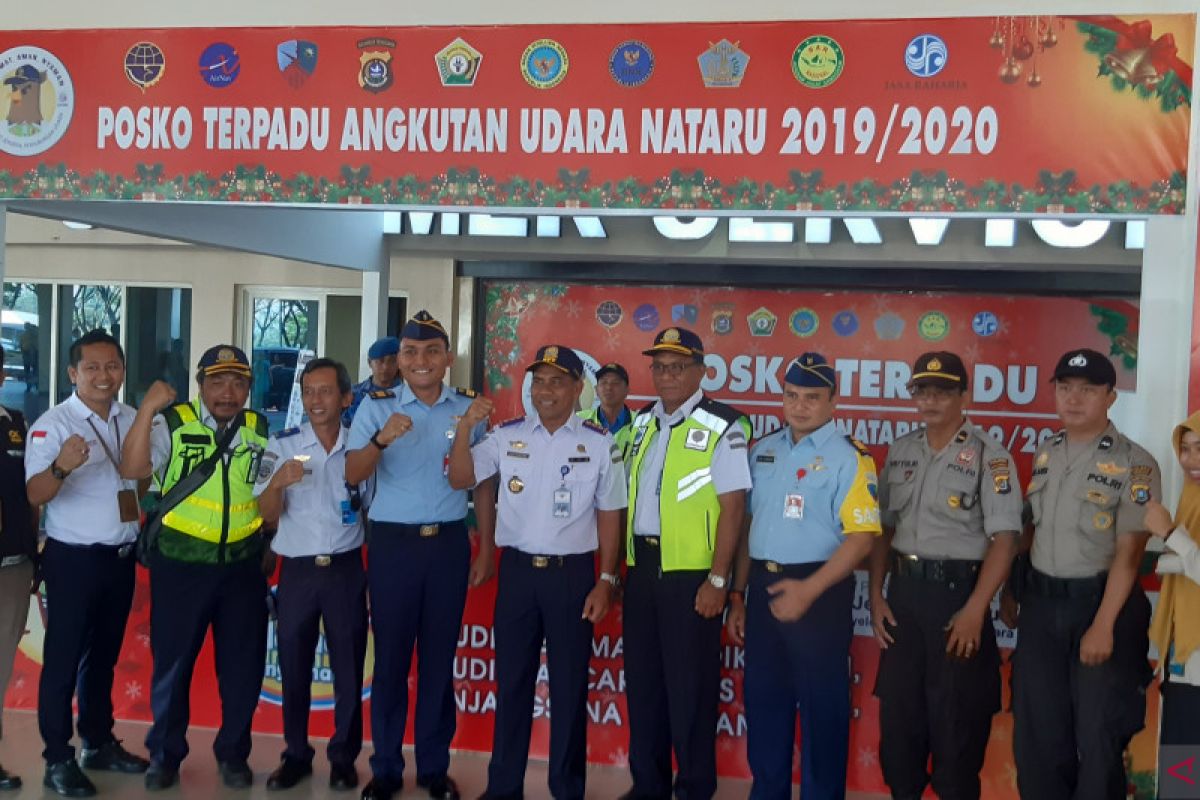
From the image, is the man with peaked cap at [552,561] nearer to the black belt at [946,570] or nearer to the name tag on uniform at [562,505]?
the name tag on uniform at [562,505]

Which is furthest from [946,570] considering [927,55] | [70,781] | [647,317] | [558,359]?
[647,317]

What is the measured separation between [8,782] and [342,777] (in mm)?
1235

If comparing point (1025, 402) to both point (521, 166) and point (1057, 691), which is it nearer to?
point (1057, 691)

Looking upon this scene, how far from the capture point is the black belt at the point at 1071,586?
11.7 ft

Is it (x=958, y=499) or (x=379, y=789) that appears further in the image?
(x=379, y=789)

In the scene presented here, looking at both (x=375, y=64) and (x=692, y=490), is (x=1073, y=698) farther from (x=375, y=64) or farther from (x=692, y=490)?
(x=375, y=64)

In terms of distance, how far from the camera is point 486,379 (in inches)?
329

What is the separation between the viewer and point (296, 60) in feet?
13.0

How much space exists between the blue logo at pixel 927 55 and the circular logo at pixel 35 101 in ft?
9.79

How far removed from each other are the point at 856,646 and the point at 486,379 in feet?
14.6

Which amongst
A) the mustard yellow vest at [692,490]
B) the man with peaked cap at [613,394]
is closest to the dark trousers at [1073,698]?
the mustard yellow vest at [692,490]

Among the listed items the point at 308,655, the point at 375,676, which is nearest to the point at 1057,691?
the point at 375,676

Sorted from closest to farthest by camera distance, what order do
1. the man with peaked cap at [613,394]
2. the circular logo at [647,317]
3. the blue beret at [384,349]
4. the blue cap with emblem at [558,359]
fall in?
the blue cap with emblem at [558,359] → the blue beret at [384,349] → the man with peaked cap at [613,394] → the circular logo at [647,317]

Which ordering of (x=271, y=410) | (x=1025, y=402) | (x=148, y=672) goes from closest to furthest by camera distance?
(x=148, y=672) < (x=1025, y=402) < (x=271, y=410)
